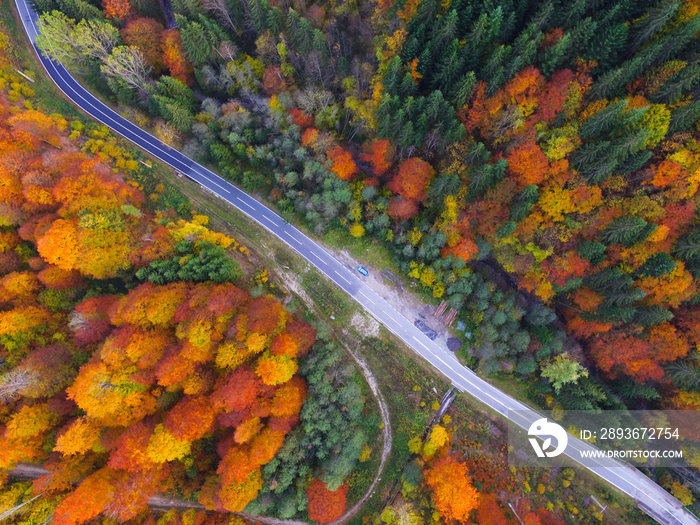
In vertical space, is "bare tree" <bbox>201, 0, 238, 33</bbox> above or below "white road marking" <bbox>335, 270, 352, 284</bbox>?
above

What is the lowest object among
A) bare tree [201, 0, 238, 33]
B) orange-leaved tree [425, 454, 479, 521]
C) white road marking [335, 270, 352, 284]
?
orange-leaved tree [425, 454, 479, 521]

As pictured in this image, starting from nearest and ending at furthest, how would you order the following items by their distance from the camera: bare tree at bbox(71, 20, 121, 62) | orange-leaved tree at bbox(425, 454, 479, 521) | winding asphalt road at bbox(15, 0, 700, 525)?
orange-leaved tree at bbox(425, 454, 479, 521)
winding asphalt road at bbox(15, 0, 700, 525)
bare tree at bbox(71, 20, 121, 62)

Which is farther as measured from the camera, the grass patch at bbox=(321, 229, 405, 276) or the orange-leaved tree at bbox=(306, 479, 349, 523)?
the grass patch at bbox=(321, 229, 405, 276)

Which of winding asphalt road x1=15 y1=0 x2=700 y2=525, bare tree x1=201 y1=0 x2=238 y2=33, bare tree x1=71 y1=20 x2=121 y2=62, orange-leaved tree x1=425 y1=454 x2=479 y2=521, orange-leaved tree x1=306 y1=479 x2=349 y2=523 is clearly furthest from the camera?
bare tree x1=201 y1=0 x2=238 y2=33

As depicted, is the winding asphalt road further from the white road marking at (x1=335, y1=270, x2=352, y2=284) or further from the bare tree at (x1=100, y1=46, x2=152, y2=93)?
the bare tree at (x1=100, y1=46, x2=152, y2=93)

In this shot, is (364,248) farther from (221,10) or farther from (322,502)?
(221,10)

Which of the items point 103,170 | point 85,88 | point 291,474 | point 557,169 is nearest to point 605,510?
point 291,474

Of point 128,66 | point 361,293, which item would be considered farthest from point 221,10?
point 361,293

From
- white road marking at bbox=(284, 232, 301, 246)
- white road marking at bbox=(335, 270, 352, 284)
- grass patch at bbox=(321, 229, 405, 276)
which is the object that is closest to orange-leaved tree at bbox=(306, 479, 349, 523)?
white road marking at bbox=(335, 270, 352, 284)

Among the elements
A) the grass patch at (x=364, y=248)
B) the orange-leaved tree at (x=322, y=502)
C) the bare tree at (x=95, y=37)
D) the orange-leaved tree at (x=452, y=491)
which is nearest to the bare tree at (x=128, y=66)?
the bare tree at (x=95, y=37)
